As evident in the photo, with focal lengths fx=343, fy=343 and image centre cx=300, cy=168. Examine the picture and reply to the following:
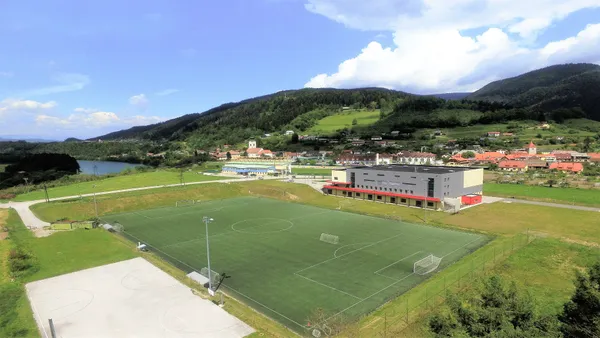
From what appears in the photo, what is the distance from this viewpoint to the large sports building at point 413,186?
2098 inches

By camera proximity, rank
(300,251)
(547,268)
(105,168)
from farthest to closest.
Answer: (105,168)
(300,251)
(547,268)

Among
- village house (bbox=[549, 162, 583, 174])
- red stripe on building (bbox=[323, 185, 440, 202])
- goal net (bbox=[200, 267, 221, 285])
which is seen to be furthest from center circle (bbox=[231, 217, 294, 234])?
village house (bbox=[549, 162, 583, 174])

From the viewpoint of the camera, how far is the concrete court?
19.7 m

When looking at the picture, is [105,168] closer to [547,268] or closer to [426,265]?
[426,265]

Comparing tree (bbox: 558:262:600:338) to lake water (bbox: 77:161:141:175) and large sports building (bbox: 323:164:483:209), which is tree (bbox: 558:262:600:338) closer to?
large sports building (bbox: 323:164:483:209)

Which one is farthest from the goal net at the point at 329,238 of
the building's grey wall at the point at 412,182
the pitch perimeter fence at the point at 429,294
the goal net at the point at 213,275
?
the building's grey wall at the point at 412,182

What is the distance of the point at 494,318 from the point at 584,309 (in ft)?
16.6

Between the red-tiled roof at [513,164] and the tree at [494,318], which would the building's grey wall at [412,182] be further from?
the tree at [494,318]

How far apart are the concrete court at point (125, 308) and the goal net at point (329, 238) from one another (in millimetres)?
16567

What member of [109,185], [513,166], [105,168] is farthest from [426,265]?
[105,168]

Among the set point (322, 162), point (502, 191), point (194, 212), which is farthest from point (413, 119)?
point (194, 212)

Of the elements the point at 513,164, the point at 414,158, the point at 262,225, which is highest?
the point at 414,158

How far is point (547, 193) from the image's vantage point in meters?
59.8

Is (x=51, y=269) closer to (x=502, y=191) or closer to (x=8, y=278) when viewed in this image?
(x=8, y=278)
